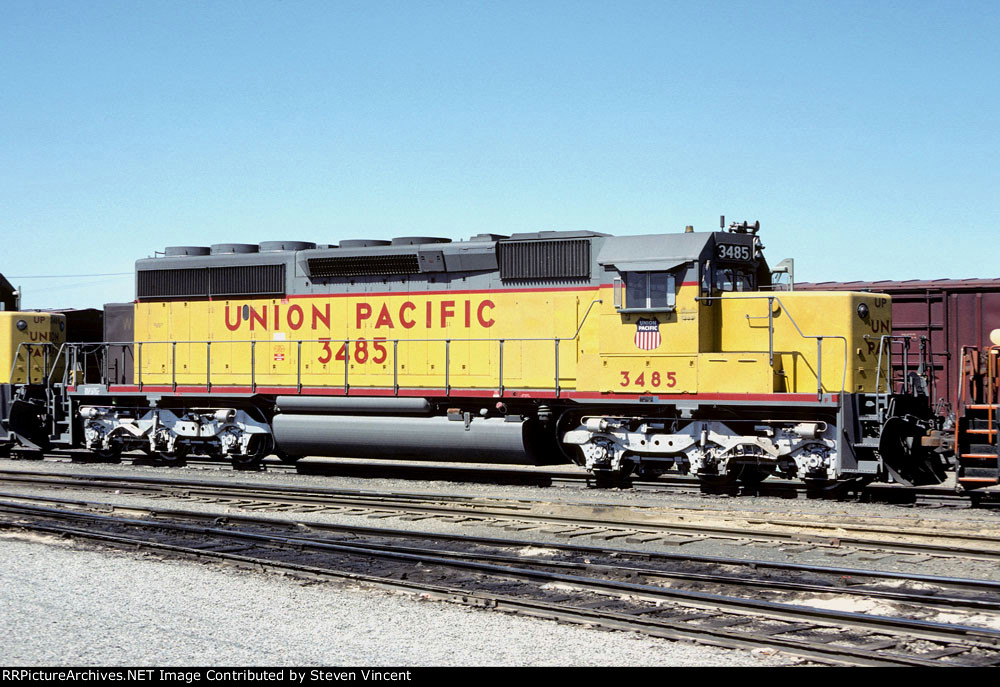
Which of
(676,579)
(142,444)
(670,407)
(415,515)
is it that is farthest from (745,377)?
(142,444)

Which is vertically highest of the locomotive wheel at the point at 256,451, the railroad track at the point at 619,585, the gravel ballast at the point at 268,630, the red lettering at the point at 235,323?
the red lettering at the point at 235,323

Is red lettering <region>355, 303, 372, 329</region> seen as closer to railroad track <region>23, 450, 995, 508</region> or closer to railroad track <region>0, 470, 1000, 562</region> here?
railroad track <region>23, 450, 995, 508</region>

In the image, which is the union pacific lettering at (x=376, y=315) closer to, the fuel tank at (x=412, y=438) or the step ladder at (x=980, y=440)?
the fuel tank at (x=412, y=438)

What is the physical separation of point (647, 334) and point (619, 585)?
6714 mm

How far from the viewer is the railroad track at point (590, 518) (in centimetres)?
990

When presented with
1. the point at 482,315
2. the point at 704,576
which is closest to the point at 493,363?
the point at 482,315

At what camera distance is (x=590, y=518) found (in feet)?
38.2

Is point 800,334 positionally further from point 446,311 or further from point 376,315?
point 376,315

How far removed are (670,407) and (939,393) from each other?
788cm

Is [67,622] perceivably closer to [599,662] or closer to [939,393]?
[599,662]

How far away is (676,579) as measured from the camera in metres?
8.33

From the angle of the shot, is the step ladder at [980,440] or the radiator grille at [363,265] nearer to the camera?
the step ladder at [980,440]

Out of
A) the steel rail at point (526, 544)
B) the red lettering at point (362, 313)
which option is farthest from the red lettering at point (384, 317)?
the steel rail at point (526, 544)

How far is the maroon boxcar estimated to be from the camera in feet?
62.7
